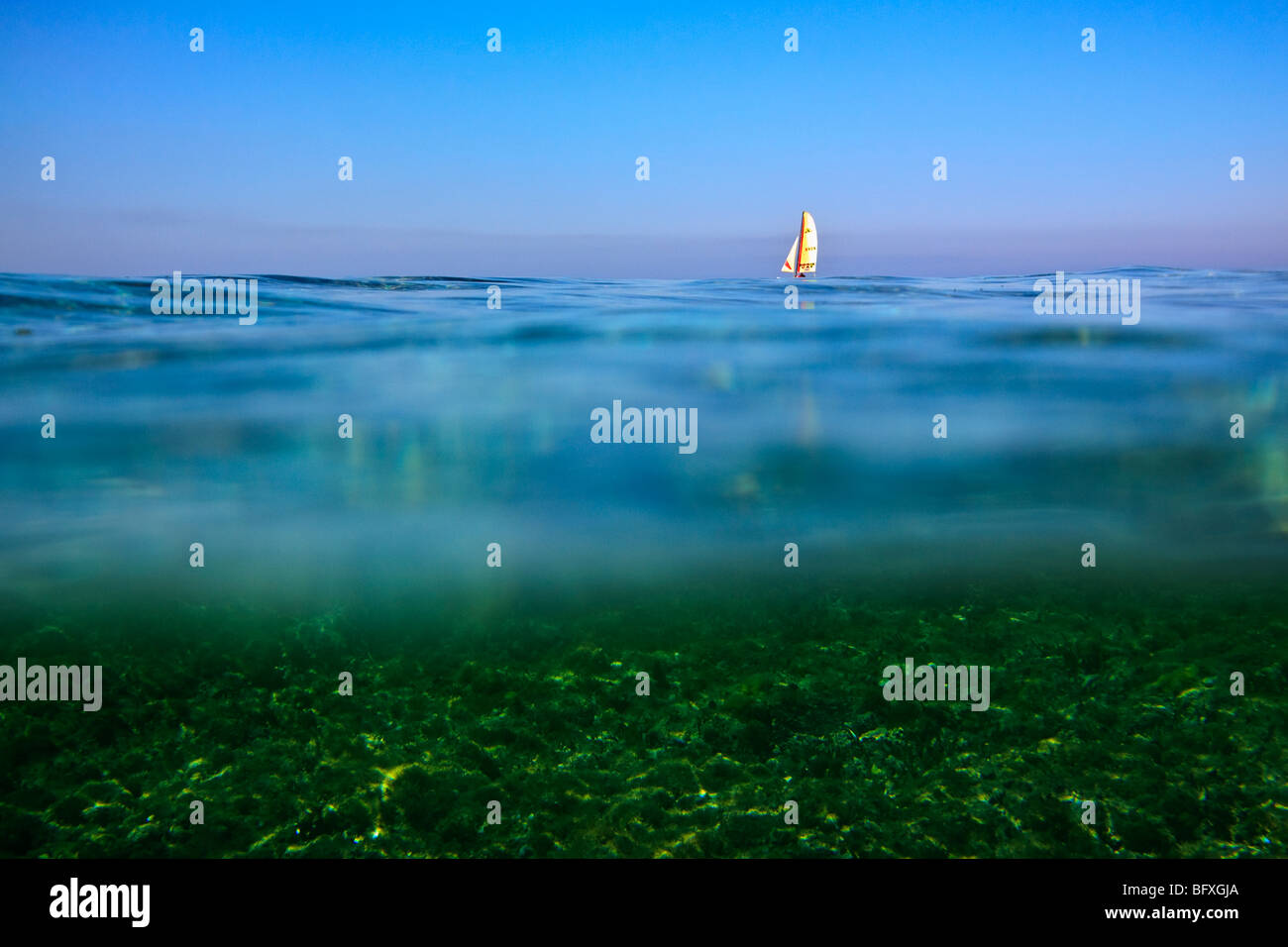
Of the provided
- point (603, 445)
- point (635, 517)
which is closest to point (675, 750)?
point (635, 517)

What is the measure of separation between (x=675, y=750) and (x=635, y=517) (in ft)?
18.6

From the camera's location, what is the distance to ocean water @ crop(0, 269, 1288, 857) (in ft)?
23.4

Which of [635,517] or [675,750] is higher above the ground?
[635,517]

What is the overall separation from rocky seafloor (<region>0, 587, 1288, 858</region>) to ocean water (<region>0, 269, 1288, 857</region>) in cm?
7

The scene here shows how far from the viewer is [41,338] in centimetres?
1131

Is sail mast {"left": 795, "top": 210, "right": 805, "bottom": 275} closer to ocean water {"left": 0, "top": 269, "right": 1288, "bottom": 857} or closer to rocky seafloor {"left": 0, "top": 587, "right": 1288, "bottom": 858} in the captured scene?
ocean water {"left": 0, "top": 269, "right": 1288, "bottom": 857}

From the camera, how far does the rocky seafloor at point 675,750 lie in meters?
5.35

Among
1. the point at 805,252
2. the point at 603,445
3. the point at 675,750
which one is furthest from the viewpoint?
the point at 805,252

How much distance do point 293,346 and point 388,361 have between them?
149cm

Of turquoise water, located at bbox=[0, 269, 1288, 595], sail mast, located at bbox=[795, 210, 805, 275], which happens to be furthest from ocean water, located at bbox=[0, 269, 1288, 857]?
sail mast, located at bbox=[795, 210, 805, 275]

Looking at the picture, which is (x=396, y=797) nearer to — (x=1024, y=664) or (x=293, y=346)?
(x=1024, y=664)

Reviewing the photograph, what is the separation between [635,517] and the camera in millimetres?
11766

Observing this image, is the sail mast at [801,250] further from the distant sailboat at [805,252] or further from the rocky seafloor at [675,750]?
the rocky seafloor at [675,750]

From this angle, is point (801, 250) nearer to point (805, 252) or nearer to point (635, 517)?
point (805, 252)
